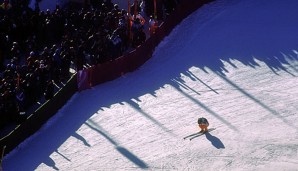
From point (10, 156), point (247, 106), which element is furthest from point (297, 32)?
point (10, 156)

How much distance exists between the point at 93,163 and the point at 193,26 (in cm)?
1019

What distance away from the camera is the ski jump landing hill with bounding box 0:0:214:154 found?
73.4 ft

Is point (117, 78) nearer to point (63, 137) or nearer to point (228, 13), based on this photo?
point (63, 137)

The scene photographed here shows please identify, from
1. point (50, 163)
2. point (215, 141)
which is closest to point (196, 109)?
point (215, 141)

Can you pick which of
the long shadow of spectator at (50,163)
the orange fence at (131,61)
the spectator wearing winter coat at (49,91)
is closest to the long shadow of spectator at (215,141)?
the long shadow of spectator at (50,163)

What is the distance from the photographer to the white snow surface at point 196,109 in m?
21.7

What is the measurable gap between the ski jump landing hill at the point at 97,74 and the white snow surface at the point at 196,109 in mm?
264

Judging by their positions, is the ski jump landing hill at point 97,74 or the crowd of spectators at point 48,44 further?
the crowd of spectators at point 48,44

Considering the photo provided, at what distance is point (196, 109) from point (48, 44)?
678 cm

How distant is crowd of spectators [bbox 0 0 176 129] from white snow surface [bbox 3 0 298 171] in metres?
1.10

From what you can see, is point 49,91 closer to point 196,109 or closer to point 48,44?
point 48,44

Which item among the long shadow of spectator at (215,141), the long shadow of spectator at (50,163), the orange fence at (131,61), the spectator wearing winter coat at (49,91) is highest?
the orange fence at (131,61)

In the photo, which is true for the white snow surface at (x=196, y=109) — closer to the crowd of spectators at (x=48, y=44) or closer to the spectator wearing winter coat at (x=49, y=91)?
the spectator wearing winter coat at (x=49, y=91)

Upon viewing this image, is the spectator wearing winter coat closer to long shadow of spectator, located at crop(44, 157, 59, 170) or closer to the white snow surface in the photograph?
the white snow surface
